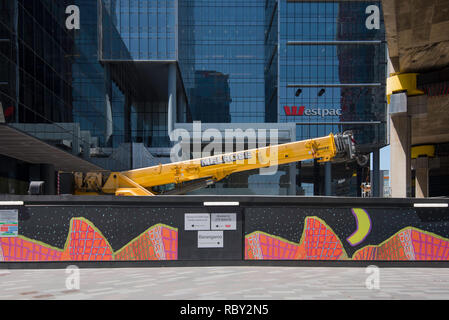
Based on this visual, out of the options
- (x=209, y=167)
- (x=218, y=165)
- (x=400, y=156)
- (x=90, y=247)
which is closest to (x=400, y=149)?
A: (x=400, y=156)

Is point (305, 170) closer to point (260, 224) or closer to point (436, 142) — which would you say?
point (436, 142)

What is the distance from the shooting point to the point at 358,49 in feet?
180

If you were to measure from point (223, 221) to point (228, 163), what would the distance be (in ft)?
11.9

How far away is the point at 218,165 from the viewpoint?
1262cm

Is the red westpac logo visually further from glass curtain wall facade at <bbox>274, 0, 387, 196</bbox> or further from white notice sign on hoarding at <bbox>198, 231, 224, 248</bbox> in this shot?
white notice sign on hoarding at <bbox>198, 231, 224, 248</bbox>

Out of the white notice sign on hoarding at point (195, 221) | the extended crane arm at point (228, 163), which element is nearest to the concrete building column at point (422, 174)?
the extended crane arm at point (228, 163)

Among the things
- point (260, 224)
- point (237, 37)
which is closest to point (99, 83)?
point (237, 37)

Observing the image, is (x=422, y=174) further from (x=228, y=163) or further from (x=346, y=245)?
(x=346, y=245)

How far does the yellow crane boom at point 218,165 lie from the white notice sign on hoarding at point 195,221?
3398 millimetres

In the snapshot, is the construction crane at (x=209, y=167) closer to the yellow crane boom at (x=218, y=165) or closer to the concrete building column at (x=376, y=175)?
the yellow crane boom at (x=218, y=165)

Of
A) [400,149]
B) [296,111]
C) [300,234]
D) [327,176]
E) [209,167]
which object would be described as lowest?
[300,234]

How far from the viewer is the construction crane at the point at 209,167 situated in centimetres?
1176

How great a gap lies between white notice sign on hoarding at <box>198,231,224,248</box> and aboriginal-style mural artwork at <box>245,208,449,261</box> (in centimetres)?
76

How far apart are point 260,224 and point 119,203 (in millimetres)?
4003
